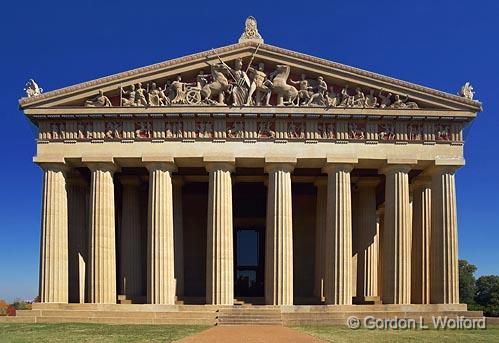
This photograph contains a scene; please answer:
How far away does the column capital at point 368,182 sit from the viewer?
43000 mm

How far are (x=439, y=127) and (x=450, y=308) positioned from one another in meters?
11.9

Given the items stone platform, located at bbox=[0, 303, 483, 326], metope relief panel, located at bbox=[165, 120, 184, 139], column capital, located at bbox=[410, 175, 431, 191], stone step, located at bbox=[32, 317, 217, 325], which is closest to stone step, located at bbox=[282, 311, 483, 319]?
stone platform, located at bbox=[0, 303, 483, 326]

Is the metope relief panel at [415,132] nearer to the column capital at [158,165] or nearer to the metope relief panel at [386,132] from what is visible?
the metope relief panel at [386,132]

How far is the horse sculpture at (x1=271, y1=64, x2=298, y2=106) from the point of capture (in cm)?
3700

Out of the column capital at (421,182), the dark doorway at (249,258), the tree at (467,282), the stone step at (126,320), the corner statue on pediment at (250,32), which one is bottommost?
the tree at (467,282)

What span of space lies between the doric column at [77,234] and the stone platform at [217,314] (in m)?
4.63

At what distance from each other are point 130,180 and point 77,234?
5558 millimetres

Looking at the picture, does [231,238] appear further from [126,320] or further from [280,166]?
[126,320]

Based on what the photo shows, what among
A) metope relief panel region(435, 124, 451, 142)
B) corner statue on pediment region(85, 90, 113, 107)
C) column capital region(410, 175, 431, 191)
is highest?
corner statue on pediment region(85, 90, 113, 107)

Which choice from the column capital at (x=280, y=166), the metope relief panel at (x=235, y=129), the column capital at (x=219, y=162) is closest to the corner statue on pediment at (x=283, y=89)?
the metope relief panel at (x=235, y=129)

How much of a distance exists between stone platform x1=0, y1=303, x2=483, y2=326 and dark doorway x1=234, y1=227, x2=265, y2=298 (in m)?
11.7

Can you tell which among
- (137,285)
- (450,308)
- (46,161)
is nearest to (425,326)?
(450,308)

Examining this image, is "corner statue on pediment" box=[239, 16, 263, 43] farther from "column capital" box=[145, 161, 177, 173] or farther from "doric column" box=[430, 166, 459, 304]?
"doric column" box=[430, 166, 459, 304]

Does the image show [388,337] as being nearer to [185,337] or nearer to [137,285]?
[185,337]
